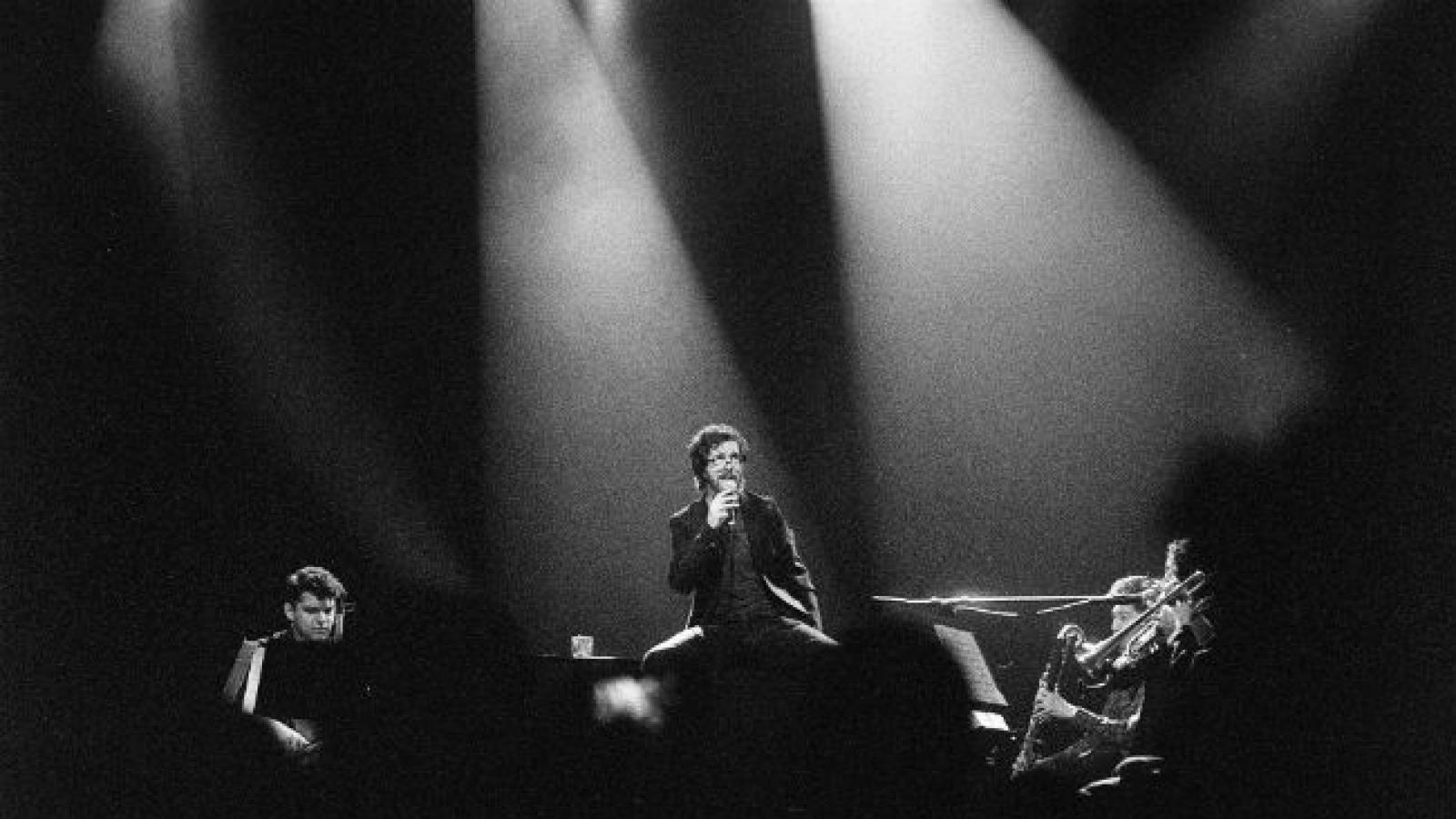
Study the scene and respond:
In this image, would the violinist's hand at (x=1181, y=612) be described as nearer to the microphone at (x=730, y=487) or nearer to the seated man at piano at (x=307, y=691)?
the microphone at (x=730, y=487)

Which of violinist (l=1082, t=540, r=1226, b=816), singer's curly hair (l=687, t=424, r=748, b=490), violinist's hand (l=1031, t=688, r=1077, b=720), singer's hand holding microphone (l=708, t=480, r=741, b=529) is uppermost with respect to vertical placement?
singer's curly hair (l=687, t=424, r=748, b=490)

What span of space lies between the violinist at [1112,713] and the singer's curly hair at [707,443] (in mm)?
1652

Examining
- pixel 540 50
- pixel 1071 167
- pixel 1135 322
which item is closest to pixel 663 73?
pixel 540 50

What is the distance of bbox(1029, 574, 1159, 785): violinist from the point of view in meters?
5.21

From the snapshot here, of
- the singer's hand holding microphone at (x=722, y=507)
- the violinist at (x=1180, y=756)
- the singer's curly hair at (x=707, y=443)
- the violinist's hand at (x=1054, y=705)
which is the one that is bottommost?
the violinist at (x=1180, y=756)

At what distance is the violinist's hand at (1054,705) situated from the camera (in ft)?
18.9

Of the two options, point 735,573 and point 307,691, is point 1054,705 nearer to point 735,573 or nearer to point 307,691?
point 735,573

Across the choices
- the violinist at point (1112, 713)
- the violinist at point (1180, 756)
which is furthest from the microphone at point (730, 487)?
the violinist at point (1180, 756)

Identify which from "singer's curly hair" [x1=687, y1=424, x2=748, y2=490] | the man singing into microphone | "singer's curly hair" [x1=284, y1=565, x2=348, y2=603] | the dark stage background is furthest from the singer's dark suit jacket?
"singer's curly hair" [x1=284, y1=565, x2=348, y2=603]

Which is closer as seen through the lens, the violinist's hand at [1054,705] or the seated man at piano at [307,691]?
the seated man at piano at [307,691]

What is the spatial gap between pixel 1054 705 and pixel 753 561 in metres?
1.52

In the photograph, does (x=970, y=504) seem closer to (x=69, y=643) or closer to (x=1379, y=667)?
(x=1379, y=667)

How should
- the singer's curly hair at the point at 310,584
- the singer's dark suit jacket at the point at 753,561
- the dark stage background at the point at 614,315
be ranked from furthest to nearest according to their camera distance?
the dark stage background at the point at 614,315 < the singer's dark suit jacket at the point at 753,561 < the singer's curly hair at the point at 310,584

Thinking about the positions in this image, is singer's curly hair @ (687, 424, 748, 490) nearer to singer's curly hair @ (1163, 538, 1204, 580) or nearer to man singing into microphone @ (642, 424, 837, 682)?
man singing into microphone @ (642, 424, 837, 682)
